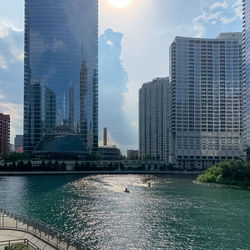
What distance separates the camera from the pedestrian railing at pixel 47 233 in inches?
1308

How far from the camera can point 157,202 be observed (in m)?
83.7

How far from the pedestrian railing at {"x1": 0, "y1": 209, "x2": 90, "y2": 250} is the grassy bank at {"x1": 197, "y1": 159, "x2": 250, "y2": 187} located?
4044 inches

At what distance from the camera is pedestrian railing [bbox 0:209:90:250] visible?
109ft

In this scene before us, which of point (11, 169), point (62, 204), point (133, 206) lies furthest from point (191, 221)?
point (11, 169)

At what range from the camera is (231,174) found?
5098 inches

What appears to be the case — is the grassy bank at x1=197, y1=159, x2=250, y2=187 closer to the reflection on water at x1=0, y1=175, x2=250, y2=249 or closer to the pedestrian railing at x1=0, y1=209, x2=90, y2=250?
the reflection on water at x1=0, y1=175, x2=250, y2=249

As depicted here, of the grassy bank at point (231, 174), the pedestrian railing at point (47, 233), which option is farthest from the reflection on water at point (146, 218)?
the grassy bank at point (231, 174)

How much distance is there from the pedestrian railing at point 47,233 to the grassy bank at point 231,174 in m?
103

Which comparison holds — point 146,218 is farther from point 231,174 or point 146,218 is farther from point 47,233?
point 231,174

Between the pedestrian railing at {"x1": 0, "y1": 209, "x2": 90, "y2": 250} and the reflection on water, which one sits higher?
the pedestrian railing at {"x1": 0, "y1": 209, "x2": 90, "y2": 250}

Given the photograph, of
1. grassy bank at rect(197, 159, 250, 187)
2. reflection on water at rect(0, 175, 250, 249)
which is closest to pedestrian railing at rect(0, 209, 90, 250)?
reflection on water at rect(0, 175, 250, 249)

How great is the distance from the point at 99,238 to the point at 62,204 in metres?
33.2

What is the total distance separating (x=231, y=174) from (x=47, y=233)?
110910 millimetres

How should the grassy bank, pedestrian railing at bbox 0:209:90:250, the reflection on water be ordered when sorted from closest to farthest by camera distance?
pedestrian railing at bbox 0:209:90:250 → the reflection on water → the grassy bank
